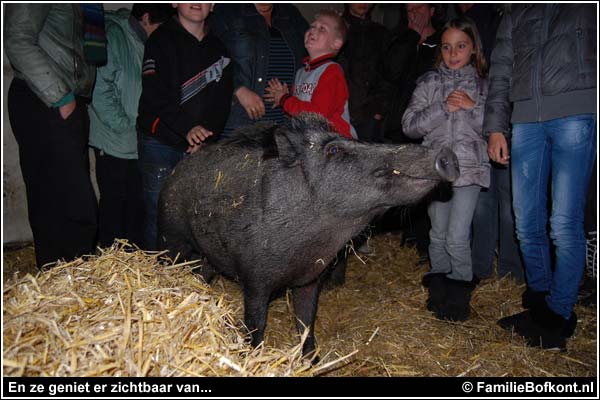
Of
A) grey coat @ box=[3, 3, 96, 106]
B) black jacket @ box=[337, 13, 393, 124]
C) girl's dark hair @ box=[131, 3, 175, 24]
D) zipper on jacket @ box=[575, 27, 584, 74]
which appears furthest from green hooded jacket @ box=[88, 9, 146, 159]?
zipper on jacket @ box=[575, 27, 584, 74]

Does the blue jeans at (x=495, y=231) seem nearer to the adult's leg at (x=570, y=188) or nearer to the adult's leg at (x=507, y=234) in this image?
the adult's leg at (x=507, y=234)

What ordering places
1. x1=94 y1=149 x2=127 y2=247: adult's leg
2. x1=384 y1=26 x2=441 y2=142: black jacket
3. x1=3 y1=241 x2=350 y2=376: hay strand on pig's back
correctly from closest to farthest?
x1=3 y1=241 x2=350 y2=376: hay strand on pig's back < x1=94 y1=149 x2=127 y2=247: adult's leg < x1=384 y1=26 x2=441 y2=142: black jacket

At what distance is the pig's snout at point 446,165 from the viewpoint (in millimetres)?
2852

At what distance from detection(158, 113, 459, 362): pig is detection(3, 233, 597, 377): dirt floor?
682mm

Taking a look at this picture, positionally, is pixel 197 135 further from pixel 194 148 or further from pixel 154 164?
pixel 154 164

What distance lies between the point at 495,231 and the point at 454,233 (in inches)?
39.7

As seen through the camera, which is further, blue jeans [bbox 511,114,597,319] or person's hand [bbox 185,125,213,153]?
person's hand [bbox 185,125,213,153]

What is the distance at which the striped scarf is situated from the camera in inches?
156

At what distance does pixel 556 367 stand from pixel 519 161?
5.35ft

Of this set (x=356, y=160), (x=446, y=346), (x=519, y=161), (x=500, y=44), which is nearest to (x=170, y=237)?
(x=356, y=160)

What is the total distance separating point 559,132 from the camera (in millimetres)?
3586

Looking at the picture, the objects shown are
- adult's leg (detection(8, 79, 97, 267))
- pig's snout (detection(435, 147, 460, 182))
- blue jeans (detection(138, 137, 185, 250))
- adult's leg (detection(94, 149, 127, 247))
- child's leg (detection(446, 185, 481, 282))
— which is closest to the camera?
pig's snout (detection(435, 147, 460, 182))

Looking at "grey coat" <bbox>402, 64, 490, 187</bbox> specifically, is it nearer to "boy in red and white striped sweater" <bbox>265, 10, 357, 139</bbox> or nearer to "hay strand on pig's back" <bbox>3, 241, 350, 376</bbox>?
"boy in red and white striped sweater" <bbox>265, 10, 357, 139</bbox>

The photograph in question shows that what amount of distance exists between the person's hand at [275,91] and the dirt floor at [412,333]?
193 cm
